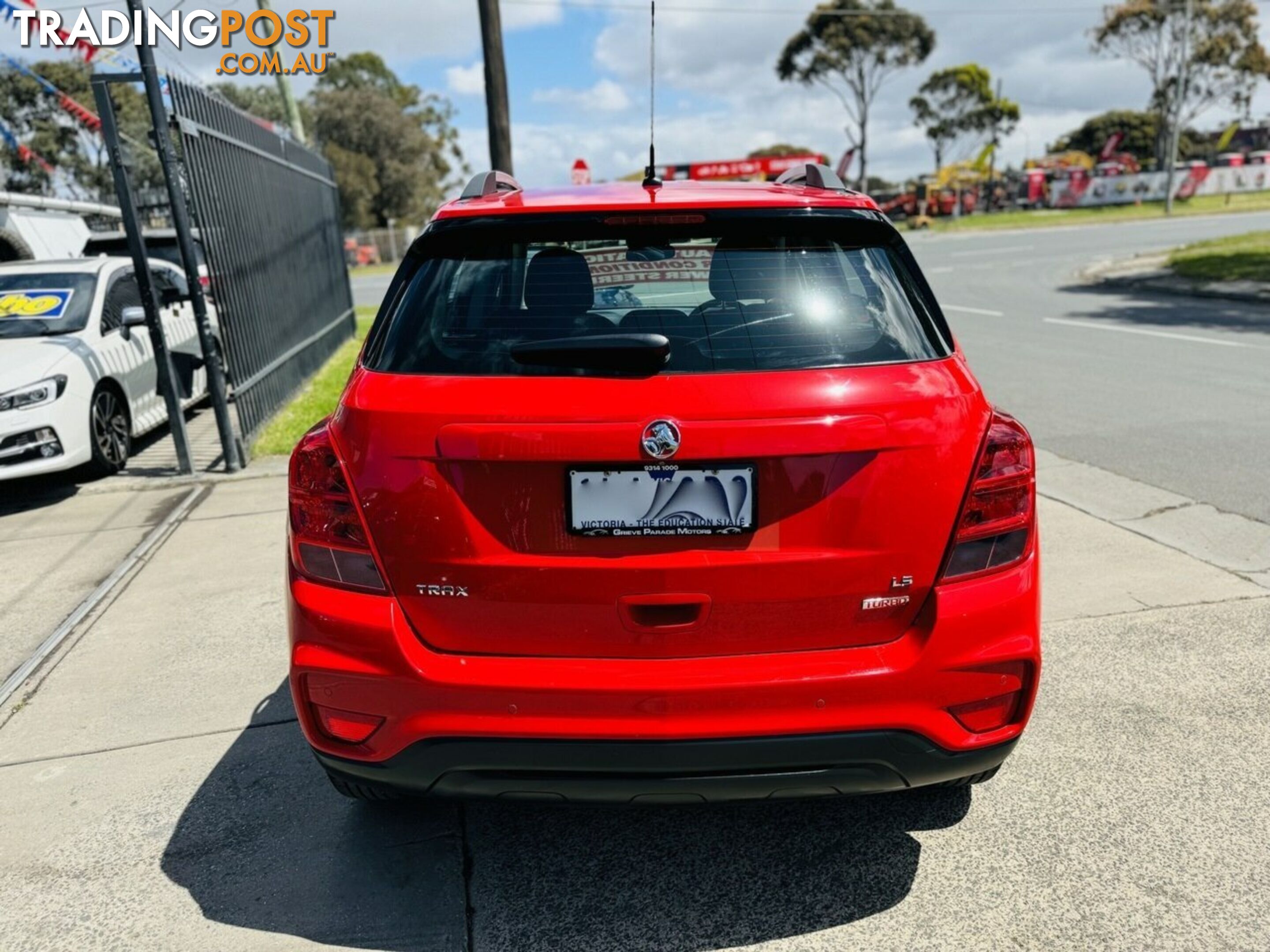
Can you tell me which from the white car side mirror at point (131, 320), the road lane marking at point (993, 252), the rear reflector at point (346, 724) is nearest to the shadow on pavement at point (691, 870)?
the rear reflector at point (346, 724)

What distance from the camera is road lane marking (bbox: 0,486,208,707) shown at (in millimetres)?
3957

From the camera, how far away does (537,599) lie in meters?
2.11

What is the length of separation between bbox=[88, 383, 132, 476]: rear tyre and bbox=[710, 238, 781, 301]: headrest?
5.93 metres

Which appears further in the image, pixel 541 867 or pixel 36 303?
pixel 36 303

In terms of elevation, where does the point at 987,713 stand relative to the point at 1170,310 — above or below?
above

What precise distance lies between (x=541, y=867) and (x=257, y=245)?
7714 mm

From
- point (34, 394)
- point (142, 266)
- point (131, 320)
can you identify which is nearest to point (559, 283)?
point (142, 266)

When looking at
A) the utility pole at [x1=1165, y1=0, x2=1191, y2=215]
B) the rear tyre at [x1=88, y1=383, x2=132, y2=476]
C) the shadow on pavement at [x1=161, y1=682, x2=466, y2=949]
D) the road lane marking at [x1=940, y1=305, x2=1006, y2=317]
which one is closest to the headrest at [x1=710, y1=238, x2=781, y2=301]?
the shadow on pavement at [x1=161, y1=682, x2=466, y2=949]

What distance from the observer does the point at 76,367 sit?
6711 millimetres

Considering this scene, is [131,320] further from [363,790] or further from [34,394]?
[363,790]

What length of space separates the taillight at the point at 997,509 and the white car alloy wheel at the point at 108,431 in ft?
21.3

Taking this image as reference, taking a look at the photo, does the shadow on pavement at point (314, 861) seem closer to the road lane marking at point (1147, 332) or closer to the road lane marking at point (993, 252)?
the road lane marking at point (1147, 332)

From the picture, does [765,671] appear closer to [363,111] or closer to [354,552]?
[354,552]

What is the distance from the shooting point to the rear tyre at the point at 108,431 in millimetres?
6805
